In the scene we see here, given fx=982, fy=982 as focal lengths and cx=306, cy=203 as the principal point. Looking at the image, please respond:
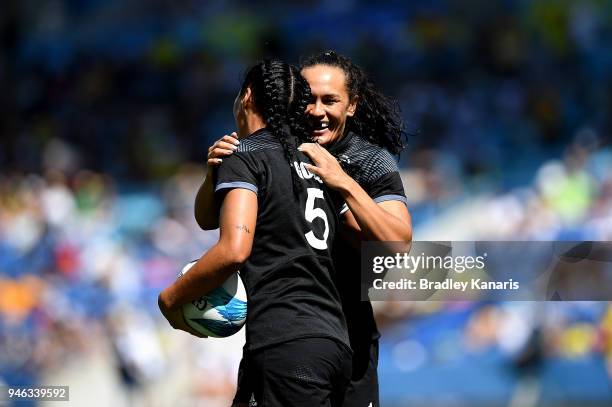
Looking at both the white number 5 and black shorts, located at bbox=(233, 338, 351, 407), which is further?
the white number 5

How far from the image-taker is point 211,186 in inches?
134

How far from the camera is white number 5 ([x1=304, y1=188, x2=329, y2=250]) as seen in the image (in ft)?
10.7

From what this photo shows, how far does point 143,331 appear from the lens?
31.8 ft

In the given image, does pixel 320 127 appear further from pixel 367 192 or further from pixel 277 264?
pixel 277 264

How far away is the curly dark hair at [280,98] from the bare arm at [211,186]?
0.14 metres

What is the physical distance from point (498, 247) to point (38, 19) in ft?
22.0

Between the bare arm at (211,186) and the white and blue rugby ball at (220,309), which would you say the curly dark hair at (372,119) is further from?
the white and blue rugby ball at (220,309)

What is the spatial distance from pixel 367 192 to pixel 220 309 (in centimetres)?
84

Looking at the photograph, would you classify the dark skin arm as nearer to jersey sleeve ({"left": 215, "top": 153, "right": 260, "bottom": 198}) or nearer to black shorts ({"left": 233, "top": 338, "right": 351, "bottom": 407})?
jersey sleeve ({"left": 215, "top": 153, "right": 260, "bottom": 198})

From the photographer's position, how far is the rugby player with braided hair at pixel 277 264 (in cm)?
312

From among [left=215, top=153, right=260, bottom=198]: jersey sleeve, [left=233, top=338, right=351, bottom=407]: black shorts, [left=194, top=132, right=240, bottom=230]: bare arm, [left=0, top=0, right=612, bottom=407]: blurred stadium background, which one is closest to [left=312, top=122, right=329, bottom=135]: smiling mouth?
[left=194, top=132, right=240, bottom=230]: bare arm

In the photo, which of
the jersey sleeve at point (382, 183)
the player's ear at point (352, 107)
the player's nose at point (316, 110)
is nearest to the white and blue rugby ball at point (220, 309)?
the jersey sleeve at point (382, 183)

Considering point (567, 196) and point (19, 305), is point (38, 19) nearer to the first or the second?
point (19, 305)

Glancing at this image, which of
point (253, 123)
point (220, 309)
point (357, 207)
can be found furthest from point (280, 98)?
point (220, 309)
